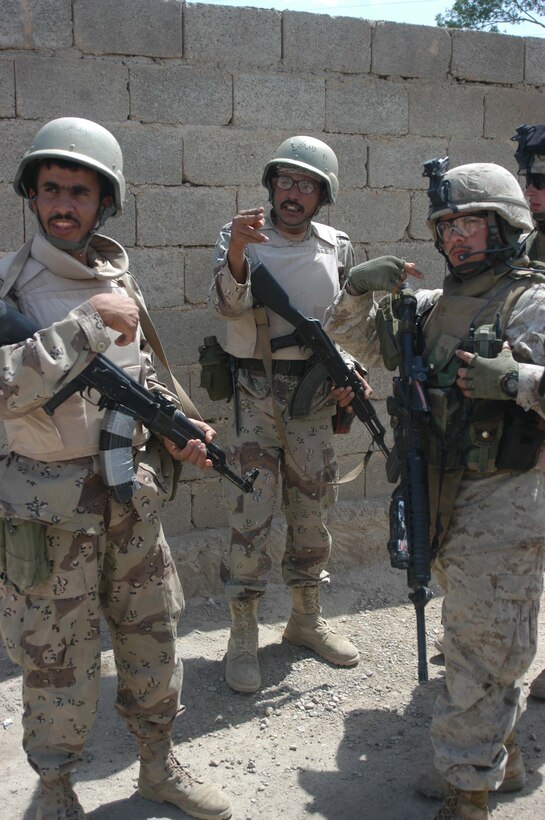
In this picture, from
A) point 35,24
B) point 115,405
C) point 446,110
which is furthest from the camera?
point 446,110

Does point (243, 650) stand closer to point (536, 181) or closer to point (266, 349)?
point (266, 349)

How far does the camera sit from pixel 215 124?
4.27 meters

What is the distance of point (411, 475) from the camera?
104 inches

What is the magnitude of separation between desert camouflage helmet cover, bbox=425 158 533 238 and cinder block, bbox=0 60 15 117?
6.76 ft

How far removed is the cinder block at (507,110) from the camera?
197 inches

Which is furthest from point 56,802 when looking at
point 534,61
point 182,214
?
point 534,61

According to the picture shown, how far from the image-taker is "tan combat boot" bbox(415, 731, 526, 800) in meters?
2.87

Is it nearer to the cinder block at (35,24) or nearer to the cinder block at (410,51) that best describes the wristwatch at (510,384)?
the cinder block at (35,24)

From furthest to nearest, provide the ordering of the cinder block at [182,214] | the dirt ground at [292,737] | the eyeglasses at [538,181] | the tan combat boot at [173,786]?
the cinder block at [182,214] < the eyeglasses at [538,181] < the dirt ground at [292,737] < the tan combat boot at [173,786]

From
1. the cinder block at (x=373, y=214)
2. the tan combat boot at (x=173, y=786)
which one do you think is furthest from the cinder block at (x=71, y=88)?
the tan combat boot at (x=173, y=786)

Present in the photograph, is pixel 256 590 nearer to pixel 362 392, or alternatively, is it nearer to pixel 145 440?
pixel 362 392

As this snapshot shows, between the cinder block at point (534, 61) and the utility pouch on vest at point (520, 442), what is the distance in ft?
10.7

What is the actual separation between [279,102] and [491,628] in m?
2.92

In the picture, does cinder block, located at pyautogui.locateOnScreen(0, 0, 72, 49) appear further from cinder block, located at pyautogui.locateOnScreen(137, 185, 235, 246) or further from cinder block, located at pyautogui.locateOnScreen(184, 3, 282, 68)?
cinder block, located at pyautogui.locateOnScreen(137, 185, 235, 246)
